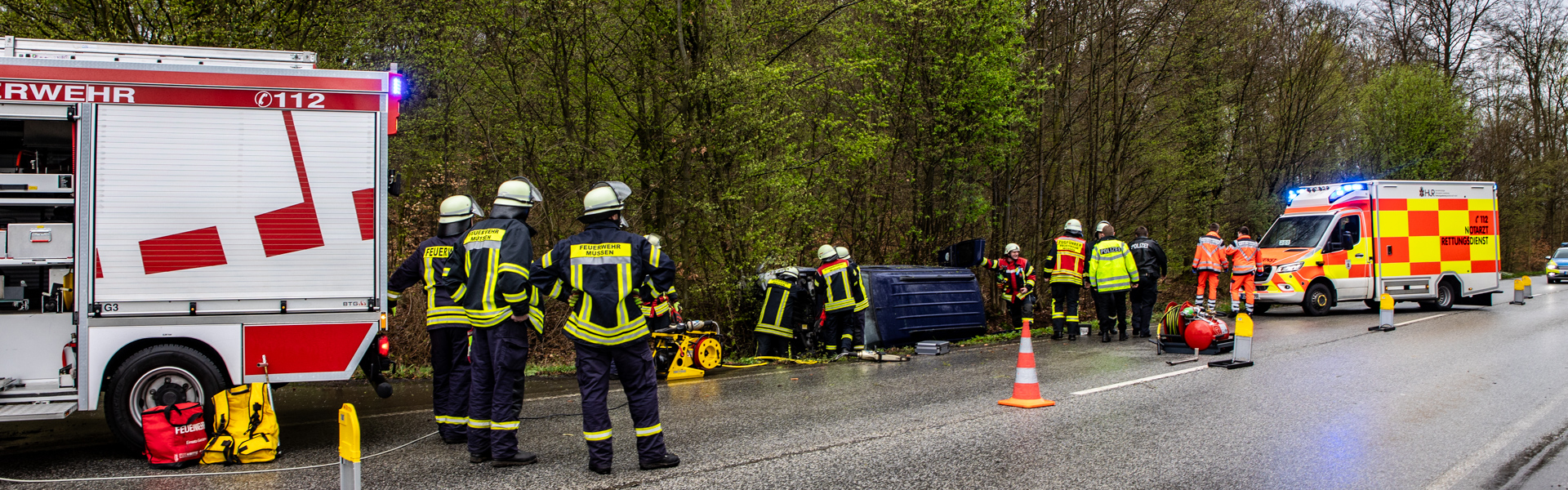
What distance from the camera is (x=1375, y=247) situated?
55.2 ft

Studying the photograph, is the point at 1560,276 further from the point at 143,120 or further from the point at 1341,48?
the point at 143,120

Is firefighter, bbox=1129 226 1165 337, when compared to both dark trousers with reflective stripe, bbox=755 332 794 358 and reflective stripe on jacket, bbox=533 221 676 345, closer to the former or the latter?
dark trousers with reflective stripe, bbox=755 332 794 358

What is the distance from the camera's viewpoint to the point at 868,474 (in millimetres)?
5367

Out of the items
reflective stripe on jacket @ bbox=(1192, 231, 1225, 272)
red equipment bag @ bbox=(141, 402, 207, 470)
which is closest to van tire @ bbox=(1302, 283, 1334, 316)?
reflective stripe on jacket @ bbox=(1192, 231, 1225, 272)

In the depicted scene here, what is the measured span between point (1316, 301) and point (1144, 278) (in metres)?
5.71

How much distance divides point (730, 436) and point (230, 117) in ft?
13.0

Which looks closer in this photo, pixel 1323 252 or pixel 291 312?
pixel 291 312

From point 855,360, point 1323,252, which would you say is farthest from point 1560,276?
point 855,360

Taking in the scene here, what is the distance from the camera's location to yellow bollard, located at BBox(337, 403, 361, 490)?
4.07m

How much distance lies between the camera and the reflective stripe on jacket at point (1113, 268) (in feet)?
42.1

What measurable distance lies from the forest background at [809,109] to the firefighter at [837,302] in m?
1.33

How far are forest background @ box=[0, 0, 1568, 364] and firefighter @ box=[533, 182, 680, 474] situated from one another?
574 centimetres

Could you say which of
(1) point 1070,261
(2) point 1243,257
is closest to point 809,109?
(1) point 1070,261

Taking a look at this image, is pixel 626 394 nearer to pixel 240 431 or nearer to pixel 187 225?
pixel 240 431
